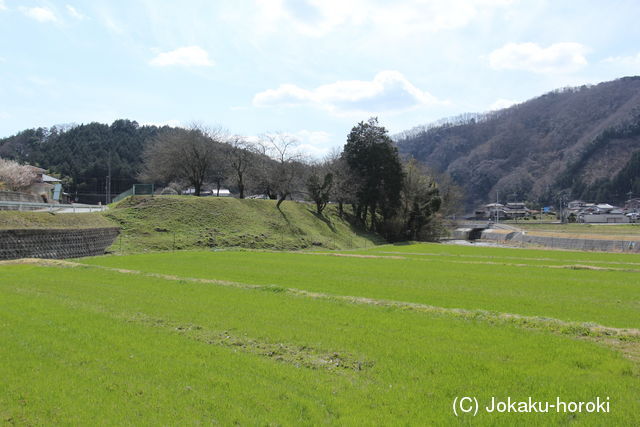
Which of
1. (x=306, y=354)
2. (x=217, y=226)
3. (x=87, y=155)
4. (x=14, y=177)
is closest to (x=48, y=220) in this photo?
(x=217, y=226)

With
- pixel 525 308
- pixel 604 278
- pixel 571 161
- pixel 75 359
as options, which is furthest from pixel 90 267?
pixel 571 161

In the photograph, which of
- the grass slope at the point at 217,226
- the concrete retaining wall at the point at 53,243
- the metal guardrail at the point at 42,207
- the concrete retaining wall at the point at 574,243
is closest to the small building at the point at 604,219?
the concrete retaining wall at the point at 574,243

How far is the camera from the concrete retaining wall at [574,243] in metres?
51.0

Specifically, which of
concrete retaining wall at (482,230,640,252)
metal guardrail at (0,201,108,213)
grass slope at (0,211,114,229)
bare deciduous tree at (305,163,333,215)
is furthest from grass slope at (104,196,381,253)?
concrete retaining wall at (482,230,640,252)

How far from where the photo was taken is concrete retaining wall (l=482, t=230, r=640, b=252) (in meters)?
51.0

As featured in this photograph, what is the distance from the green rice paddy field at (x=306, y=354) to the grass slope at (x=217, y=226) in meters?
25.9

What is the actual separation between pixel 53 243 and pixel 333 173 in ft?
146

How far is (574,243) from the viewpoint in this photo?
59.0 meters

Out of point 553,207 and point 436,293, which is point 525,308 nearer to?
point 436,293

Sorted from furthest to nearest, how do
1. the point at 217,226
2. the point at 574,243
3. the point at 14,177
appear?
1. the point at 574,243
2. the point at 14,177
3. the point at 217,226

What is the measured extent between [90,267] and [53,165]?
95.1 meters

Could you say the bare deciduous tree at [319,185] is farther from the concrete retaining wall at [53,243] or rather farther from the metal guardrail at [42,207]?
the concrete retaining wall at [53,243]

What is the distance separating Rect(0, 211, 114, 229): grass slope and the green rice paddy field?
46.5 feet

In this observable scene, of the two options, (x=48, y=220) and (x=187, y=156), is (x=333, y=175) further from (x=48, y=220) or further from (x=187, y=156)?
(x=48, y=220)
